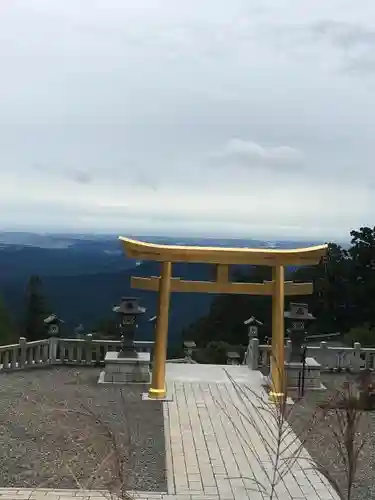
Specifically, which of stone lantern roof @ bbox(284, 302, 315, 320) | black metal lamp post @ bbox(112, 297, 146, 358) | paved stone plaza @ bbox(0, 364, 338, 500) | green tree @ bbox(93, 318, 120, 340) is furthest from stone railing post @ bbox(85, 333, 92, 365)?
green tree @ bbox(93, 318, 120, 340)

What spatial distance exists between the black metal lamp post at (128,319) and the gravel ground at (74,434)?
0.96 m

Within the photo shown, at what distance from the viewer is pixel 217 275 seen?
11516 millimetres

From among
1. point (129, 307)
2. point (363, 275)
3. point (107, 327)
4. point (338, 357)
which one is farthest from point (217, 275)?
point (107, 327)

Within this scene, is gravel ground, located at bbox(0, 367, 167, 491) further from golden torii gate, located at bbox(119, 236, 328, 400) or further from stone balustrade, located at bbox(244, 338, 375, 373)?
stone balustrade, located at bbox(244, 338, 375, 373)

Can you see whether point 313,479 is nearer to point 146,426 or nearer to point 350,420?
point 146,426

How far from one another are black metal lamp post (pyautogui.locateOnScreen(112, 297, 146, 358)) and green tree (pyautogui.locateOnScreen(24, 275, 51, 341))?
50.7 ft

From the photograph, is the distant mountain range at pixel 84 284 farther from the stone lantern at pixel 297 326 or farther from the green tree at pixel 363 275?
the stone lantern at pixel 297 326

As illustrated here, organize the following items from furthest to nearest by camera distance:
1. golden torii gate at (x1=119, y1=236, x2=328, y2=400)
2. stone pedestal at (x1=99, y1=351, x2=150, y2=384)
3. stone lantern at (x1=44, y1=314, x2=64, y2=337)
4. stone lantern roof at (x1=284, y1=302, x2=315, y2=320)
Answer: stone lantern at (x1=44, y1=314, x2=64, y2=337) → stone lantern roof at (x1=284, y1=302, x2=315, y2=320) → stone pedestal at (x1=99, y1=351, x2=150, y2=384) → golden torii gate at (x1=119, y1=236, x2=328, y2=400)

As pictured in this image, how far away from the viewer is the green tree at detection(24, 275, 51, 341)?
2789 cm

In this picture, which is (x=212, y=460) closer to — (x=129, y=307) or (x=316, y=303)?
(x=129, y=307)

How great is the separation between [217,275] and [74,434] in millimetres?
4377

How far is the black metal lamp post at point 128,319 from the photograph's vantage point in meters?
12.6

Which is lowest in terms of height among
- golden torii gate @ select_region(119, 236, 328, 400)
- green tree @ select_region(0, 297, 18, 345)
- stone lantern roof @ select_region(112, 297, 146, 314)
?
green tree @ select_region(0, 297, 18, 345)

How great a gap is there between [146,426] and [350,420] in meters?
5.76
